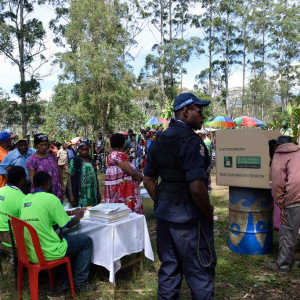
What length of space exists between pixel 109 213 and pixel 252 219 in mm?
2188

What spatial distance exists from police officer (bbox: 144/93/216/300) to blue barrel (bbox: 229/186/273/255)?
7.84 ft

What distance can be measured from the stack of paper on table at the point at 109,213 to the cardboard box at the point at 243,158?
5.52ft

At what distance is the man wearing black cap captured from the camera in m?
3.95

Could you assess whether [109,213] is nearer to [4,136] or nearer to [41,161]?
[41,161]

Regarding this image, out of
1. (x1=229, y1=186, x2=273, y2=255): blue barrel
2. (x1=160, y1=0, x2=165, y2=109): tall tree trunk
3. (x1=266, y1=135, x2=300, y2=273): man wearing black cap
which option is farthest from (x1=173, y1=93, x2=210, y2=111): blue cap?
(x1=160, y1=0, x2=165, y2=109): tall tree trunk

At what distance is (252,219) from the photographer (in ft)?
15.2

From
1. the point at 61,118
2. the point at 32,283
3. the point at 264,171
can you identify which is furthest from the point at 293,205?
the point at 61,118

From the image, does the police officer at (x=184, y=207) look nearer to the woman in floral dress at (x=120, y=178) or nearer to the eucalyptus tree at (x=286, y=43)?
the woman in floral dress at (x=120, y=178)

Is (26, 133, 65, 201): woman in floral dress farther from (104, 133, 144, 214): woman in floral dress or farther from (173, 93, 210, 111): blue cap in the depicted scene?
(173, 93, 210, 111): blue cap

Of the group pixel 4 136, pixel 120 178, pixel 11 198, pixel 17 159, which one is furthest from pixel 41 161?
pixel 4 136

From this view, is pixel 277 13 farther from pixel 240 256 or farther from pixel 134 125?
pixel 240 256

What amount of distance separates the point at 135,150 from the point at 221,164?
31.7ft

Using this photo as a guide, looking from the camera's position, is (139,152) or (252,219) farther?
(139,152)

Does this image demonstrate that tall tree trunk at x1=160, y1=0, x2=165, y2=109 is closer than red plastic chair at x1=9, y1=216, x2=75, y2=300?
No
